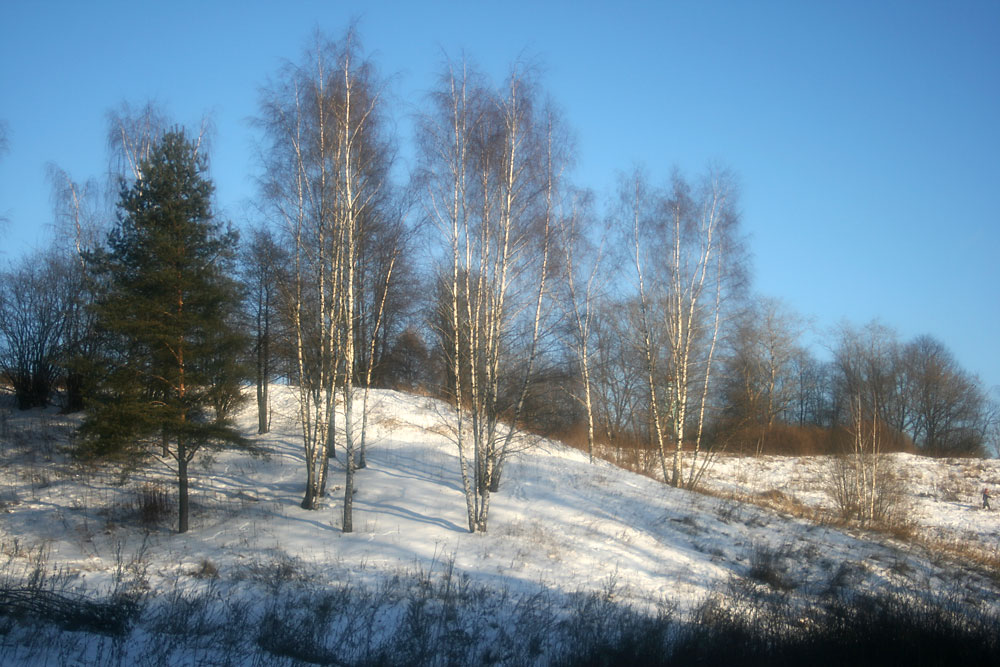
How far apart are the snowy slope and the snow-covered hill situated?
6 centimetres

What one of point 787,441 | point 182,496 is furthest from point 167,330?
point 787,441

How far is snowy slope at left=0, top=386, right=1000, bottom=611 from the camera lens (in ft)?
37.8

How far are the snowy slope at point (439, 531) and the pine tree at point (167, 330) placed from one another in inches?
81.8

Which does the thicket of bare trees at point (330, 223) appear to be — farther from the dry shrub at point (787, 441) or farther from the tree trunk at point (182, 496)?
the dry shrub at point (787, 441)

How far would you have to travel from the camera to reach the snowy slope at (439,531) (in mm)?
11508

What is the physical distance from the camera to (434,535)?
13.3 metres

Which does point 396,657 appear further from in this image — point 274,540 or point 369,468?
point 369,468

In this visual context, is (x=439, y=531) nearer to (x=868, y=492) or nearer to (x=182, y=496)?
(x=182, y=496)

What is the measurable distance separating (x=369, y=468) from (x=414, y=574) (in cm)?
812

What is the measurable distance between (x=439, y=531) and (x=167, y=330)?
25.5ft

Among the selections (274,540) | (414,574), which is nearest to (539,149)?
(414,574)

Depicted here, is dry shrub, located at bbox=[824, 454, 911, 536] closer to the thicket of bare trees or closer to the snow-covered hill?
the snow-covered hill

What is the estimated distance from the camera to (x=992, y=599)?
12.4m

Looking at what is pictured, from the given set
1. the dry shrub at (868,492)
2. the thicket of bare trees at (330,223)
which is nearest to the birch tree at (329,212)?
the thicket of bare trees at (330,223)
